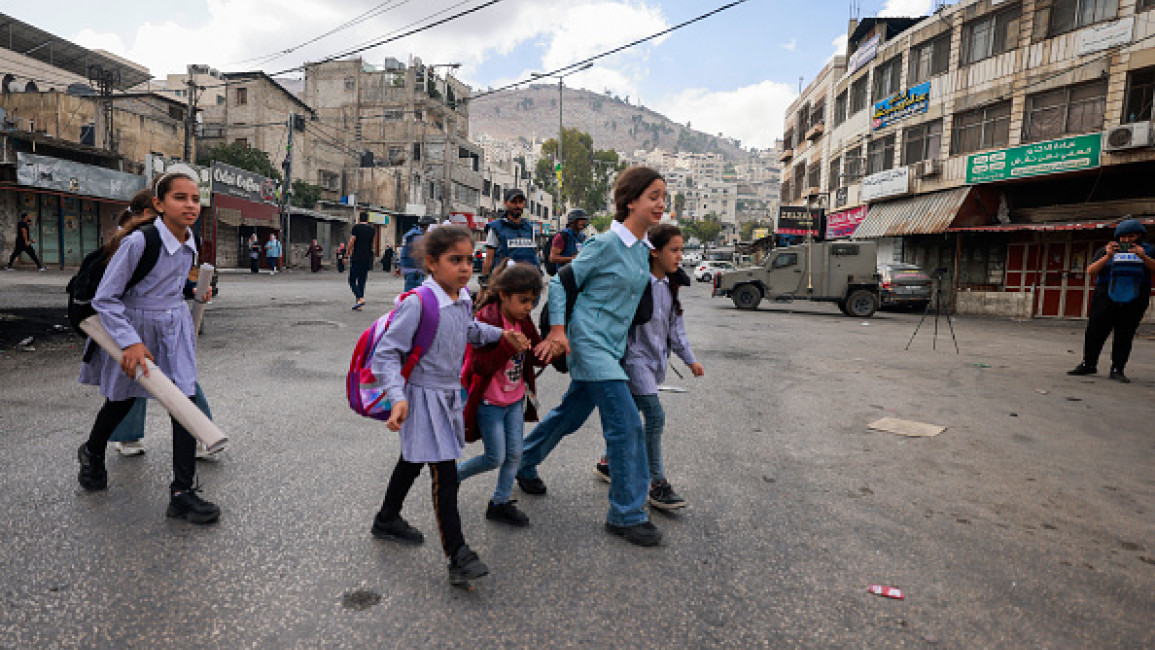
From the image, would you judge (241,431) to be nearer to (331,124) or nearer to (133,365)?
(133,365)

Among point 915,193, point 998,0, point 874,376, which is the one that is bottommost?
point 874,376

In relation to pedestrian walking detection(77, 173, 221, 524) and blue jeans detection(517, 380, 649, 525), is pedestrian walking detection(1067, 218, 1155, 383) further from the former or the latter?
pedestrian walking detection(77, 173, 221, 524)

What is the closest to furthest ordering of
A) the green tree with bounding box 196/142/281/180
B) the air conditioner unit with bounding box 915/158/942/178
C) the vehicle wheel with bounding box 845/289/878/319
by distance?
the vehicle wheel with bounding box 845/289/878/319
the air conditioner unit with bounding box 915/158/942/178
the green tree with bounding box 196/142/281/180

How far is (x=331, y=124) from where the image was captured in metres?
53.2

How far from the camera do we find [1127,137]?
17875 millimetres

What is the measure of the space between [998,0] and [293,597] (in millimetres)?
26744

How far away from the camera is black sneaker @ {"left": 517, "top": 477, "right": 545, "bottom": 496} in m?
3.56

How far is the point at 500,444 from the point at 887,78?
29.6 metres

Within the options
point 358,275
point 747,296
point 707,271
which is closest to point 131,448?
point 358,275

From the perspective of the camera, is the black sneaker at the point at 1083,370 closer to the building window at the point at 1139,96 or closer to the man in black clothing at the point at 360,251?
the man in black clothing at the point at 360,251

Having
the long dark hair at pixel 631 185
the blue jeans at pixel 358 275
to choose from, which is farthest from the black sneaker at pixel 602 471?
the blue jeans at pixel 358 275

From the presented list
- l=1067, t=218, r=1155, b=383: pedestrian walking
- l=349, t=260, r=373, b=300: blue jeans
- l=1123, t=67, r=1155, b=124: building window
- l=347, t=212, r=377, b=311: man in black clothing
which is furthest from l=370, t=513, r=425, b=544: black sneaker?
l=1123, t=67, r=1155, b=124: building window

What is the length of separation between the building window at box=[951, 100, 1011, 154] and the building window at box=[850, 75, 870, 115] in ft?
21.5

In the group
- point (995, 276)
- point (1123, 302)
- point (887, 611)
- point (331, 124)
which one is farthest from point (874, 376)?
point (331, 124)
